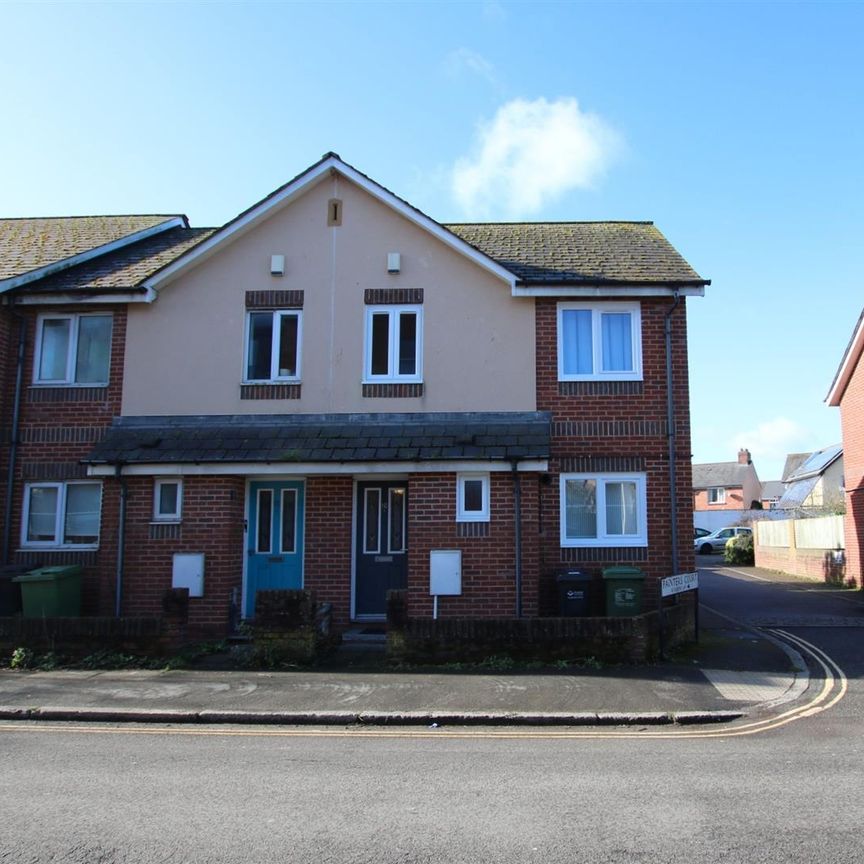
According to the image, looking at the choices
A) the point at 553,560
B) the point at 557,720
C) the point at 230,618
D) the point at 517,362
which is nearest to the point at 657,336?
the point at 517,362

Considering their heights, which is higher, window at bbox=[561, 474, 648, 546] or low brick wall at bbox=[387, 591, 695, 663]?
window at bbox=[561, 474, 648, 546]

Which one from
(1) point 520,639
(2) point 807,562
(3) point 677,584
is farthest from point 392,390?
(2) point 807,562

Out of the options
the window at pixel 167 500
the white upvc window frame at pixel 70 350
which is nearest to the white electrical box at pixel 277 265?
the white upvc window frame at pixel 70 350

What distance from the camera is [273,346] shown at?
13.5 meters

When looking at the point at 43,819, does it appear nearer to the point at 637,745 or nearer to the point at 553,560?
the point at 637,745

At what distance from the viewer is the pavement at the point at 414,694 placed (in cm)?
783

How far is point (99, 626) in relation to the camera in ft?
34.4

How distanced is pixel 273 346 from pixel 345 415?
1.78 meters

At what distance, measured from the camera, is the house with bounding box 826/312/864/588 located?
67.4 ft

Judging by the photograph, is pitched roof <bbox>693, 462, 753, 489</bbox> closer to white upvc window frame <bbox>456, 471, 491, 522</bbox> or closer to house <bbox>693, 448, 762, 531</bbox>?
house <bbox>693, 448, 762, 531</bbox>

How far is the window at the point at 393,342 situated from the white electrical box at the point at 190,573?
12.9ft

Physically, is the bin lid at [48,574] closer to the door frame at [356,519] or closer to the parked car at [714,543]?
the door frame at [356,519]

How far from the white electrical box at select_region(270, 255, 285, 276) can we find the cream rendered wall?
10cm

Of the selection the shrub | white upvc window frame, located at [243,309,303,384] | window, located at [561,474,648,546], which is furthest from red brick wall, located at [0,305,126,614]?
the shrub
